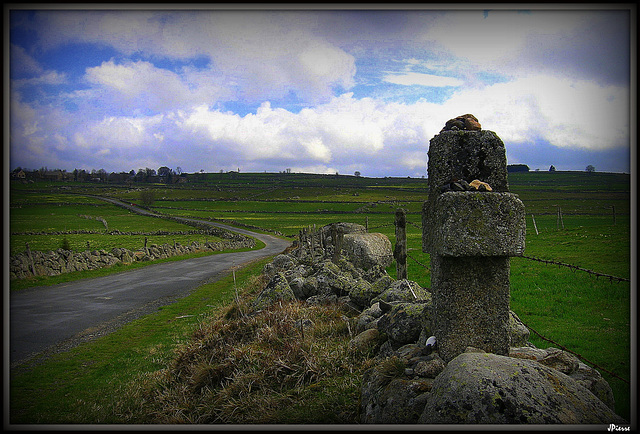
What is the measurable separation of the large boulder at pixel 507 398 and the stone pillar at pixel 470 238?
90 cm

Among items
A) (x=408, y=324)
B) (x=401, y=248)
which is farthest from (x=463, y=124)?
(x=401, y=248)

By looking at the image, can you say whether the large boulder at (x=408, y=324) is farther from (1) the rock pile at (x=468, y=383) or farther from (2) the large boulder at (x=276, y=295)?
(2) the large boulder at (x=276, y=295)

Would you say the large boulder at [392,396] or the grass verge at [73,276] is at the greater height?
the large boulder at [392,396]

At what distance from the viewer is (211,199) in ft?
442

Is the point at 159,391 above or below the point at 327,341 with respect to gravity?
below

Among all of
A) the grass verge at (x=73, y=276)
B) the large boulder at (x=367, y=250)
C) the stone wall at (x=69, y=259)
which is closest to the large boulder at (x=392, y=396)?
the large boulder at (x=367, y=250)

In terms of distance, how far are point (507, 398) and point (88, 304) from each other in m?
16.3

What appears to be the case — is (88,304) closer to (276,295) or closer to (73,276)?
(73,276)

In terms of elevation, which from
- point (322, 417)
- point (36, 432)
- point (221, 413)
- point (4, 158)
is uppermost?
point (4, 158)

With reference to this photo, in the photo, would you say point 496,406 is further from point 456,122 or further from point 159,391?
point 159,391

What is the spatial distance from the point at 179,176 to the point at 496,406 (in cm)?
20879

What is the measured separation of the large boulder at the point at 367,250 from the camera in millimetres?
18391

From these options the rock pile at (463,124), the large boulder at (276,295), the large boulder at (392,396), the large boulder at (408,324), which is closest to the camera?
the large boulder at (392,396)

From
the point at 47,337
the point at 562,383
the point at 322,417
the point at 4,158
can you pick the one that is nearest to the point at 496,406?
the point at 562,383
